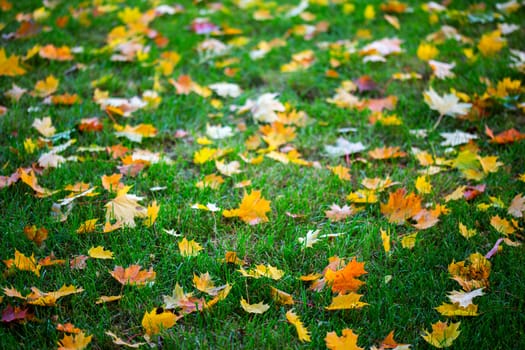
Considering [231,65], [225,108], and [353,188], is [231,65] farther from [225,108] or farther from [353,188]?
[353,188]

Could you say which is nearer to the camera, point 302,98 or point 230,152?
point 230,152

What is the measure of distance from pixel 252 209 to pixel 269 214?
0.28 feet

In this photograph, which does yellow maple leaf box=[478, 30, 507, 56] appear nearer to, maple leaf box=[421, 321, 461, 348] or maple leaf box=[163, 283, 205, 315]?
maple leaf box=[421, 321, 461, 348]

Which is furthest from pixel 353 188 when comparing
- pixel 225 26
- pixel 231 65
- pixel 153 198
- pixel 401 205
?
pixel 225 26

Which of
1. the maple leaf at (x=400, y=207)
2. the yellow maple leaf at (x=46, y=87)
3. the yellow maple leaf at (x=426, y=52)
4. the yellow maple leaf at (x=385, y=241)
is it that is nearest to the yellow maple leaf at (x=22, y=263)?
the yellow maple leaf at (x=385, y=241)

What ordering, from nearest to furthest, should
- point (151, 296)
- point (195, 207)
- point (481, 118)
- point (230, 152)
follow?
point (151, 296) → point (195, 207) → point (230, 152) → point (481, 118)

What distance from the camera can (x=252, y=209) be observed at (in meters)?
2.19

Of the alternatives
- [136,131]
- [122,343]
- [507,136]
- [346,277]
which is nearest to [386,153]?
[507,136]

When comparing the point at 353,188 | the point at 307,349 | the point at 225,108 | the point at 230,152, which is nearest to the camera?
the point at 307,349

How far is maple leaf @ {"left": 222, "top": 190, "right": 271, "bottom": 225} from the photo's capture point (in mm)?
2176

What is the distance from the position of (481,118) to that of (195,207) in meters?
1.76

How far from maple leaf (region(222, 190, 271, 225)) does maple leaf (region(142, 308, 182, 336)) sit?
614mm

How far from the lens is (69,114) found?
291 cm

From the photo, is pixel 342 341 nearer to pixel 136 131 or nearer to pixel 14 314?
pixel 14 314
